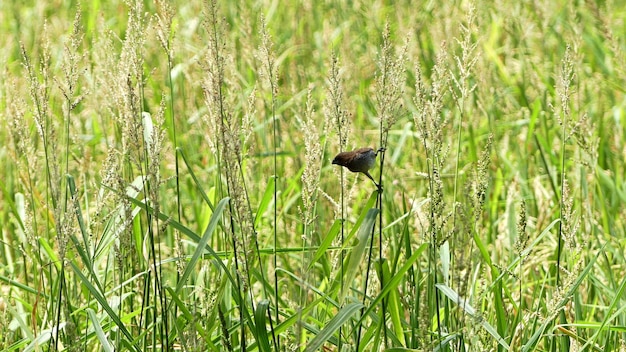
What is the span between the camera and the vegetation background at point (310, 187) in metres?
1.91

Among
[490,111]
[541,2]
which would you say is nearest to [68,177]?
[490,111]

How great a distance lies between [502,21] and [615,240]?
6.08ft

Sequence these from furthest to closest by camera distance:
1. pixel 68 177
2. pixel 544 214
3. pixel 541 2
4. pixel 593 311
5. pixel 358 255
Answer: pixel 541 2 < pixel 544 214 < pixel 593 311 < pixel 68 177 < pixel 358 255

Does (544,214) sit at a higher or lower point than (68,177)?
lower

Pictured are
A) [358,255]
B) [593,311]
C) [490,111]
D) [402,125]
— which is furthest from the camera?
[402,125]

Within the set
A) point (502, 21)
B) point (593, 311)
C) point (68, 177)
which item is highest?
point (502, 21)

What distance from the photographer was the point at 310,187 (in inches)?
78.1

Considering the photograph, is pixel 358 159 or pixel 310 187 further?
pixel 310 187

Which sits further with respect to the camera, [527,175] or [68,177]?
[527,175]

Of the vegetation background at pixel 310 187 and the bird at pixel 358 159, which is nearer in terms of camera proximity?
the bird at pixel 358 159

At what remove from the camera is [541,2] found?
12.7 ft

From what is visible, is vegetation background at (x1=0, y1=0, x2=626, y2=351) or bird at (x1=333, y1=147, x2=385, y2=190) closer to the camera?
bird at (x1=333, y1=147, x2=385, y2=190)

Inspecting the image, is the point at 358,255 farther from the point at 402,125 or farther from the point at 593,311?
the point at 402,125

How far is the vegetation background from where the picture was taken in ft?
6.27
